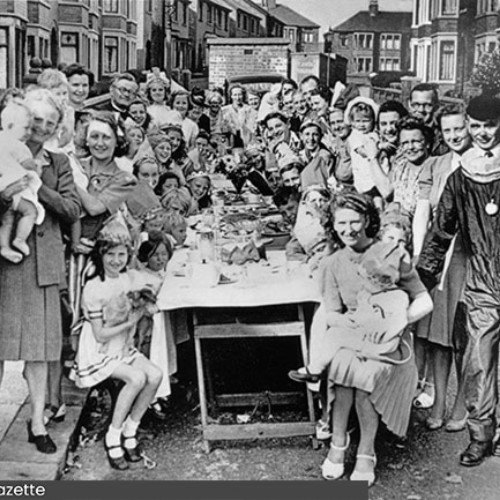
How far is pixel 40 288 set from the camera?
2.66m

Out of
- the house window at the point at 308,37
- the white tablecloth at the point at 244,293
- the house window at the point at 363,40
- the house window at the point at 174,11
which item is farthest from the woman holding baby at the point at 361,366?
the house window at the point at 174,11

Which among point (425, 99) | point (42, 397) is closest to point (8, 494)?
point (42, 397)

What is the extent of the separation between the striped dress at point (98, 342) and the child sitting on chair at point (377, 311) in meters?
0.61

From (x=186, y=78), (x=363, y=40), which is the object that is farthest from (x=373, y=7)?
(x=186, y=78)

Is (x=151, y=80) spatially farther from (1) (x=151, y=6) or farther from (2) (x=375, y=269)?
(2) (x=375, y=269)

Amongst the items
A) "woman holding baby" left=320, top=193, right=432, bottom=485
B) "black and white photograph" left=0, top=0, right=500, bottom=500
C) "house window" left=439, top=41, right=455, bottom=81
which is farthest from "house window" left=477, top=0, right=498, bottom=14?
"woman holding baby" left=320, top=193, right=432, bottom=485

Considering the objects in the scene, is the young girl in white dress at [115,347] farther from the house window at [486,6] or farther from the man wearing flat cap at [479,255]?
the house window at [486,6]

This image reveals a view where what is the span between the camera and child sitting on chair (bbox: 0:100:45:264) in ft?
8.32

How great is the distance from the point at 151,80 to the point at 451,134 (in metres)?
2.69

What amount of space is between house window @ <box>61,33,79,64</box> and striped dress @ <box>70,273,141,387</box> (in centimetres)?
215

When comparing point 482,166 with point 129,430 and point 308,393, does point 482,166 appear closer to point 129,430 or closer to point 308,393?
point 308,393

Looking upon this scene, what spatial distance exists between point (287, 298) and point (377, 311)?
33 centimetres

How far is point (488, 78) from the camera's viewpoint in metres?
3.29

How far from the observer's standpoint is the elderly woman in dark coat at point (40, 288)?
103 inches
